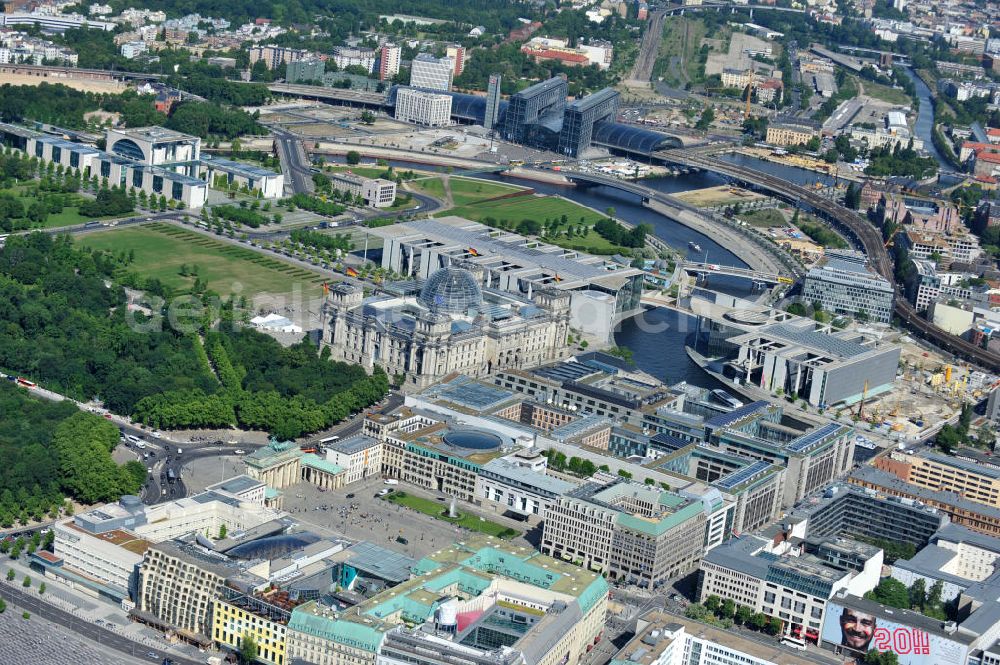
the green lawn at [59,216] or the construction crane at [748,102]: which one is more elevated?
the construction crane at [748,102]

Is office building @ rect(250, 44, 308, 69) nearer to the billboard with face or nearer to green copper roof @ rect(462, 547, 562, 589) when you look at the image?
green copper roof @ rect(462, 547, 562, 589)

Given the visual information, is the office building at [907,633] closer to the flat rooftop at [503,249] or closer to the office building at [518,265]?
the office building at [518,265]

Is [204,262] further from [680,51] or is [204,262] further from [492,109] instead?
[680,51]

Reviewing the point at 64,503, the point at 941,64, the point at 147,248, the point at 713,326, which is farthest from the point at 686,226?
the point at 941,64

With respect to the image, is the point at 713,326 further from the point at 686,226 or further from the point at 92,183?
the point at 92,183

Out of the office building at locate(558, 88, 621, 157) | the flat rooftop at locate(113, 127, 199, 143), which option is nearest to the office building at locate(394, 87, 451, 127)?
the office building at locate(558, 88, 621, 157)

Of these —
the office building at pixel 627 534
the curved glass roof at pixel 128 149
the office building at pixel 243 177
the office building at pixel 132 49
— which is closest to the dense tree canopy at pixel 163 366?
the office building at pixel 627 534

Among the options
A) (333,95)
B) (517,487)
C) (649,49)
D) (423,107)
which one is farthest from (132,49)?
(517,487)
